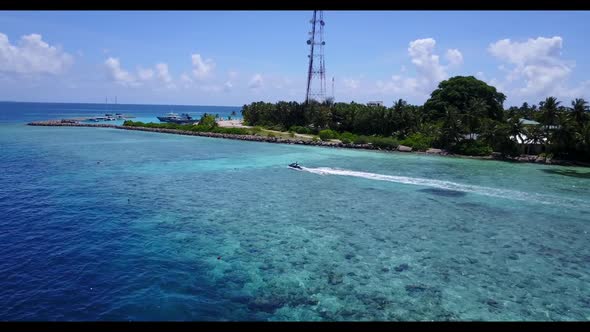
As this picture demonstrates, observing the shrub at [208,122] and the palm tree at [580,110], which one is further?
the shrub at [208,122]

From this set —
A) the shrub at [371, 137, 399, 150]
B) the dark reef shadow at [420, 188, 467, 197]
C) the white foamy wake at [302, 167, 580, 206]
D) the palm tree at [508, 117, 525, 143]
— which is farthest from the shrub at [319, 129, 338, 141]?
the dark reef shadow at [420, 188, 467, 197]

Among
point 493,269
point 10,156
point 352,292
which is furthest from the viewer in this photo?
point 10,156

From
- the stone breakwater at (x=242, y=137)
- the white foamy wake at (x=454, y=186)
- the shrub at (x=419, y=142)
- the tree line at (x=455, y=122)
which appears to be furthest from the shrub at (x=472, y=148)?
the white foamy wake at (x=454, y=186)

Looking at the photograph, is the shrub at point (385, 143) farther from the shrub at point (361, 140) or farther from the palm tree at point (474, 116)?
the palm tree at point (474, 116)

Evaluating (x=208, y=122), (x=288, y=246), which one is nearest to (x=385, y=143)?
(x=208, y=122)
